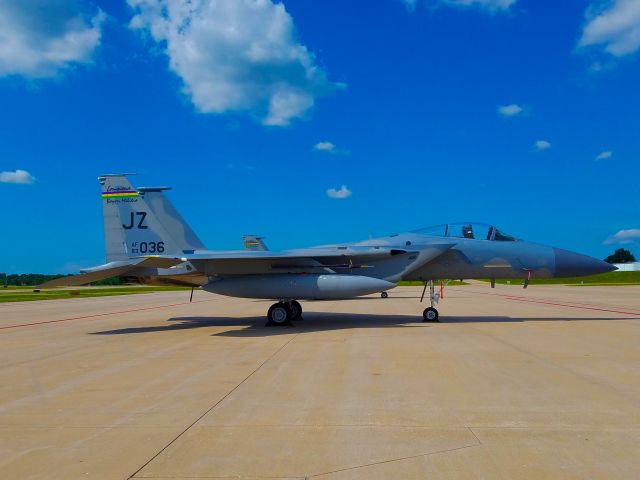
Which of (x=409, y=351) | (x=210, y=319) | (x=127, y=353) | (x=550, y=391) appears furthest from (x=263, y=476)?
(x=210, y=319)

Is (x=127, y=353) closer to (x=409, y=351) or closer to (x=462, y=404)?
(x=409, y=351)

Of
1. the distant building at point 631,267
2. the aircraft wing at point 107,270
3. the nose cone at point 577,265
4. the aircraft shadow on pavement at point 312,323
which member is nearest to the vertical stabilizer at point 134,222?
the aircraft wing at point 107,270

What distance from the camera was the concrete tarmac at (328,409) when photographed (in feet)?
11.5

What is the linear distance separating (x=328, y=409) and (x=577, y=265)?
1052cm

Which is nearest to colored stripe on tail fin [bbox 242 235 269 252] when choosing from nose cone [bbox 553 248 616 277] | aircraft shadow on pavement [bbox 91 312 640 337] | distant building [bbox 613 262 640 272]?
aircraft shadow on pavement [bbox 91 312 640 337]

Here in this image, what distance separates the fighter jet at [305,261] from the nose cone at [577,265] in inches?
1.0

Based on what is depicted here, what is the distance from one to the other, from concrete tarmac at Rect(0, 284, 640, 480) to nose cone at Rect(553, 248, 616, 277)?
11.3 feet

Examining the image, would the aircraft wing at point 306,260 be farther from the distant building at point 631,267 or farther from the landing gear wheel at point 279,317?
the distant building at point 631,267

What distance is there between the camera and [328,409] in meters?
4.88

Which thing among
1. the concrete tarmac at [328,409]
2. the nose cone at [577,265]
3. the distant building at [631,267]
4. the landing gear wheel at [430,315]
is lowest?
the concrete tarmac at [328,409]

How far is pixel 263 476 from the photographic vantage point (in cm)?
329

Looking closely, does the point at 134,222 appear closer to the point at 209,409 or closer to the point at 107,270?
the point at 107,270

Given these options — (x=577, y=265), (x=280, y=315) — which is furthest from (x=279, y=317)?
(x=577, y=265)

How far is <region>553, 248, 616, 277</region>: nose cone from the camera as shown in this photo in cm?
1291
